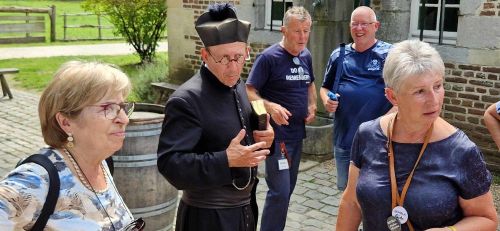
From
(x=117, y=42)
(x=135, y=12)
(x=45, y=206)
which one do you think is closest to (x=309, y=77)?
(x=45, y=206)

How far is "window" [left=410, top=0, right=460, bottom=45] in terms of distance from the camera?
6930 mm

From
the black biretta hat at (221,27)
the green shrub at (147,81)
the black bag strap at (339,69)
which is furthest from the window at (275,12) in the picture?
the black biretta hat at (221,27)

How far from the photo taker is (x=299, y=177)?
262 inches

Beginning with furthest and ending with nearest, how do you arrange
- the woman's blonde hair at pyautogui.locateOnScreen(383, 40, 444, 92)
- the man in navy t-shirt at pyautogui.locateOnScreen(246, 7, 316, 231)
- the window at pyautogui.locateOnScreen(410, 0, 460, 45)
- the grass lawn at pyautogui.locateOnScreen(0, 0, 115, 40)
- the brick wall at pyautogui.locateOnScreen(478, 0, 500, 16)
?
the grass lawn at pyautogui.locateOnScreen(0, 0, 115, 40)
the window at pyautogui.locateOnScreen(410, 0, 460, 45)
the brick wall at pyautogui.locateOnScreen(478, 0, 500, 16)
the man in navy t-shirt at pyautogui.locateOnScreen(246, 7, 316, 231)
the woman's blonde hair at pyautogui.locateOnScreen(383, 40, 444, 92)

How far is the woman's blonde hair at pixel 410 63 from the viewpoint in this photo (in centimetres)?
233

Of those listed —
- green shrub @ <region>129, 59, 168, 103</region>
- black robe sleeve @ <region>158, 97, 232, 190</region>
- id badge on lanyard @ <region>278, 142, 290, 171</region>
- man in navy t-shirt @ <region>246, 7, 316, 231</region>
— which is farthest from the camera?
green shrub @ <region>129, 59, 168, 103</region>

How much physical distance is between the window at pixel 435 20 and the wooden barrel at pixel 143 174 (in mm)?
4449

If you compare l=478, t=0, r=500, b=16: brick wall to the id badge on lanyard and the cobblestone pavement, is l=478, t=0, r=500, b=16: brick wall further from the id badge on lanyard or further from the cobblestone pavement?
the id badge on lanyard

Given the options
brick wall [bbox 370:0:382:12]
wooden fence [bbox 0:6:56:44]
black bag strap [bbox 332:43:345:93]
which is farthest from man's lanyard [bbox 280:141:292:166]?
wooden fence [bbox 0:6:56:44]

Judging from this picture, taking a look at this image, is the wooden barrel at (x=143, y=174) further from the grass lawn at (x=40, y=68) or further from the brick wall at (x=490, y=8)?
the grass lawn at (x=40, y=68)

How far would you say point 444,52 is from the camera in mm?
6773

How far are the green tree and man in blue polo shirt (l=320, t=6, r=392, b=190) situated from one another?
981 cm

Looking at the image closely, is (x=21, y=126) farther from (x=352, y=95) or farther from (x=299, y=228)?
(x=352, y=95)

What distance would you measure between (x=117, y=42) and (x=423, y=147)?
71.3 feet
